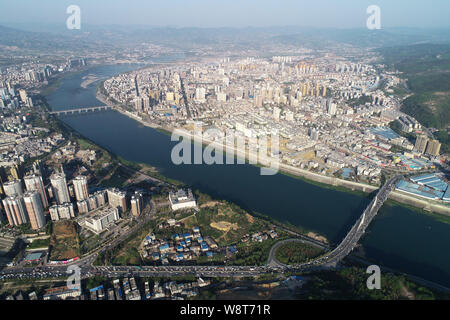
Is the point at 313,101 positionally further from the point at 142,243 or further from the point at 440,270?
the point at 142,243

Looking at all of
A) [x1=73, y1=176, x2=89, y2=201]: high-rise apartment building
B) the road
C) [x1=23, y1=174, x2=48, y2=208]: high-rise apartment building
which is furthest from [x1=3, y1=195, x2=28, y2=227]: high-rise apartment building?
the road

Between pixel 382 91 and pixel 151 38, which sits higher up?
pixel 151 38

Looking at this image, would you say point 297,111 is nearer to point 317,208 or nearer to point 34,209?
point 317,208

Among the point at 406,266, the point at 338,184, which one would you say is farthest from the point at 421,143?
the point at 406,266

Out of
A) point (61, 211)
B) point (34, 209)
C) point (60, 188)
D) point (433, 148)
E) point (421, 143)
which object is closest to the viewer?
point (34, 209)

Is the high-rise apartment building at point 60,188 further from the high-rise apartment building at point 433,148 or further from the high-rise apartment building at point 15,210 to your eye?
the high-rise apartment building at point 433,148

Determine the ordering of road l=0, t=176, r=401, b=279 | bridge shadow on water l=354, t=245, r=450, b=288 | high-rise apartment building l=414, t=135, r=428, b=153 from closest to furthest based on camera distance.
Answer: road l=0, t=176, r=401, b=279 → bridge shadow on water l=354, t=245, r=450, b=288 → high-rise apartment building l=414, t=135, r=428, b=153

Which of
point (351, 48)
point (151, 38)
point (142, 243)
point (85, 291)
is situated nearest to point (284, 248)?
point (142, 243)

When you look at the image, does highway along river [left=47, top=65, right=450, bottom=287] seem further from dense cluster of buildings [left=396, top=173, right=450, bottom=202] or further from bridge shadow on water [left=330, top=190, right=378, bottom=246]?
dense cluster of buildings [left=396, top=173, right=450, bottom=202]
